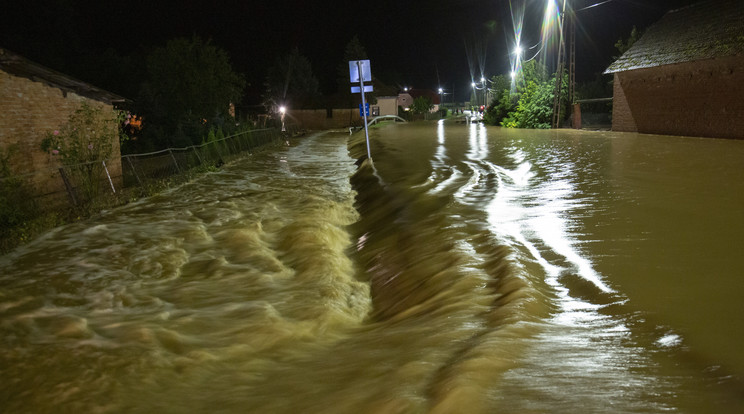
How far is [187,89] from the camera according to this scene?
36469mm

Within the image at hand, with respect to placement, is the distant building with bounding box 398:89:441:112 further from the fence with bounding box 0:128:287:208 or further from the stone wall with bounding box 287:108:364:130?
the fence with bounding box 0:128:287:208

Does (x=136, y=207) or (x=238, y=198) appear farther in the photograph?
(x=238, y=198)

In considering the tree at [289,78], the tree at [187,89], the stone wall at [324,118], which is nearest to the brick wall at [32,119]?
the tree at [187,89]

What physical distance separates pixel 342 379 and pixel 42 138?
15.0 m

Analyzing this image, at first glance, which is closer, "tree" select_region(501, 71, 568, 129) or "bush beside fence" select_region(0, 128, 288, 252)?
"bush beside fence" select_region(0, 128, 288, 252)

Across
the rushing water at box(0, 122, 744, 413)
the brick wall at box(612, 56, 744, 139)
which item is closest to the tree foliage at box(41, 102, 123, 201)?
the rushing water at box(0, 122, 744, 413)

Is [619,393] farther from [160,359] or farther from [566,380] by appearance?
[160,359]

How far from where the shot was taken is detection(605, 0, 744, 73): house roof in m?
25.4

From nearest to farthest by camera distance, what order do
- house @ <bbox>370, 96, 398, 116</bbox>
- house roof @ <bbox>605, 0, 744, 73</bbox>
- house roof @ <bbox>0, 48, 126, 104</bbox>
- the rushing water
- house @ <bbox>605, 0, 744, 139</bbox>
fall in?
the rushing water → house roof @ <bbox>0, 48, 126, 104</bbox> → house @ <bbox>605, 0, 744, 139</bbox> → house roof @ <bbox>605, 0, 744, 73</bbox> → house @ <bbox>370, 96, 398, 116</bbox>

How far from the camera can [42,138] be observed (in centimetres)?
1672

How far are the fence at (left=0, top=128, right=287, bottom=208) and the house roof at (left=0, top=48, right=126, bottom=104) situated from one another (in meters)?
2.20

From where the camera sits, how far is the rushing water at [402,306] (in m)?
4.36

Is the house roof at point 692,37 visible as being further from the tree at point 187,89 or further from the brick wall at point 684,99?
the tree at point 187,89

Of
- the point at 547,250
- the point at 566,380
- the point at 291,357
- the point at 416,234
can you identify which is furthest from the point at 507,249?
the point at 566,380
